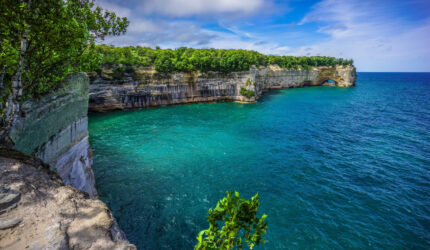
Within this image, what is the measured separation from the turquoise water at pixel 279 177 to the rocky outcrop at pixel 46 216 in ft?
29.4

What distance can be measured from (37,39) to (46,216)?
748 cm

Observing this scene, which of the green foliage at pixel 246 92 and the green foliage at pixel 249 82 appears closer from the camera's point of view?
the green foliage at pixel 246 92

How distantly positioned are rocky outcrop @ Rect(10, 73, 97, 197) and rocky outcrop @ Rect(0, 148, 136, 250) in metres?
3.16

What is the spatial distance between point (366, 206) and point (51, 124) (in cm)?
2521

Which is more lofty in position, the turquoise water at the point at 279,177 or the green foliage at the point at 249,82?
the green foliage at the point at 249,82

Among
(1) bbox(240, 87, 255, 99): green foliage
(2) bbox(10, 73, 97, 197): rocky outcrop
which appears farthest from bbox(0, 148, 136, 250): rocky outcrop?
(1) bbox(240, 87, 255, 99): green foliage

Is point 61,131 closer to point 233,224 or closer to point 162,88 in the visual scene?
point 233,224

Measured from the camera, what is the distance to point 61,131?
1308 cm

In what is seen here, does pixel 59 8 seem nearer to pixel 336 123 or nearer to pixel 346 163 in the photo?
pixel 346 163

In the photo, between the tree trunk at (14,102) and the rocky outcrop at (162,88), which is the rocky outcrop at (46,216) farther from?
the rocky outcrop at (162,88)

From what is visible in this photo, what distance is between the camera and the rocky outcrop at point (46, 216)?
4.88 metres

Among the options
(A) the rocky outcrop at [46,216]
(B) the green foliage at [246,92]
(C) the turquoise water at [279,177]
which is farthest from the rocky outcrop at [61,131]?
(B) the green foliage at [246,92]

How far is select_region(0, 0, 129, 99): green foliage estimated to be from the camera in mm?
7410

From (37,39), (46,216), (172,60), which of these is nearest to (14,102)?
(37,39)
